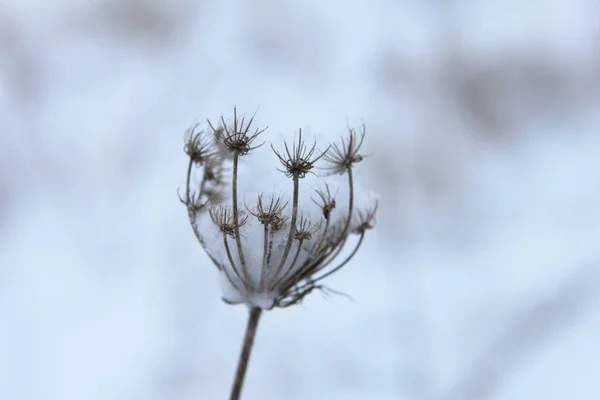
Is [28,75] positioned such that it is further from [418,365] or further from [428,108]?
[418,365]

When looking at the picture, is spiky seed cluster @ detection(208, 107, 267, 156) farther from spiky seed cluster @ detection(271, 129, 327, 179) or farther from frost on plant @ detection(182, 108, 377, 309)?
spiky seed cluster @ detection(271, 129, 327, 179)

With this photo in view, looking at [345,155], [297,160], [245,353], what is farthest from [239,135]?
[245,353]

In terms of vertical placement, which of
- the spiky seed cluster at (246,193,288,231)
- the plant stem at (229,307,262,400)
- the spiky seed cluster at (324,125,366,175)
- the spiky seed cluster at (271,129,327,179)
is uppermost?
the spiky seed cluster at (324,125,366,175)

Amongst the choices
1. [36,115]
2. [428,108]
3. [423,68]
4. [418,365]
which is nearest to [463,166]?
[428,108]

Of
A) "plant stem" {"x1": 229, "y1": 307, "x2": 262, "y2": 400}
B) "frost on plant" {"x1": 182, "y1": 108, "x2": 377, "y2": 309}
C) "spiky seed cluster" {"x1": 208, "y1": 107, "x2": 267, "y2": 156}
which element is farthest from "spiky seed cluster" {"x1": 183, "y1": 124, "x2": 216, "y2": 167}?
"plant stem" {"x1": 229, "y1": 307, "x2": 262, "y2": 400}

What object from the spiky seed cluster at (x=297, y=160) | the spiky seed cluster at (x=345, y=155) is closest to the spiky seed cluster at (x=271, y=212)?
the spiky seed cluster at (x=297, y=160)

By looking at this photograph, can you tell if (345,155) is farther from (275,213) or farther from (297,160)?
(275,213)
